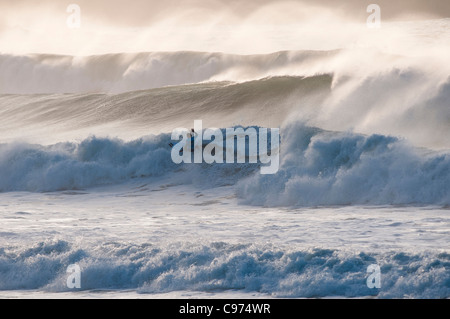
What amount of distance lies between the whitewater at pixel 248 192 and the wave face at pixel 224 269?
2 cm

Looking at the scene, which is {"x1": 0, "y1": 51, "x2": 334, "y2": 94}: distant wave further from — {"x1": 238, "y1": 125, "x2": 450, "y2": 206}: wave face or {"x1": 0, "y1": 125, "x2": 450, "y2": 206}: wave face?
{"x1": 238, "y1": 125, "x2": 450, "y2": 206}: wave face

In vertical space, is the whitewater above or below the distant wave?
below

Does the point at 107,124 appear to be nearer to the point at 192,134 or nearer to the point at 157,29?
the point at 192,134

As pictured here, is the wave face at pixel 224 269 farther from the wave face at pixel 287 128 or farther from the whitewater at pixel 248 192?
the wave face at pixel 287 128

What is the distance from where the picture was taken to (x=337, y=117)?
17812mm

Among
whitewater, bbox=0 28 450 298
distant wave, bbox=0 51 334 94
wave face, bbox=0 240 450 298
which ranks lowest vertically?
wave face, bbox=0 240 450 298

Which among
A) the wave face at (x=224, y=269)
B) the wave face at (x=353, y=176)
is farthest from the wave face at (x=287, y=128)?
the wave face at (x=224, y=269)

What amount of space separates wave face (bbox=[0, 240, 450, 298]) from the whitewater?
2 cm

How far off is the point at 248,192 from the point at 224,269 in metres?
5.69

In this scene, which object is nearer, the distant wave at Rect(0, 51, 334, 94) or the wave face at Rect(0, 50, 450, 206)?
the wave face at Rect(0, 50, 450, 206)

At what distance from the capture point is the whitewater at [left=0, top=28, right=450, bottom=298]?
8289 mm

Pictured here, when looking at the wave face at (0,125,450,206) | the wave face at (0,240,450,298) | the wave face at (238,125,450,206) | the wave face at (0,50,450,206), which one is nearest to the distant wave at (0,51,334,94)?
the wave face at (0,50,450,206)

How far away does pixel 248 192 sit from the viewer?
14.1m
